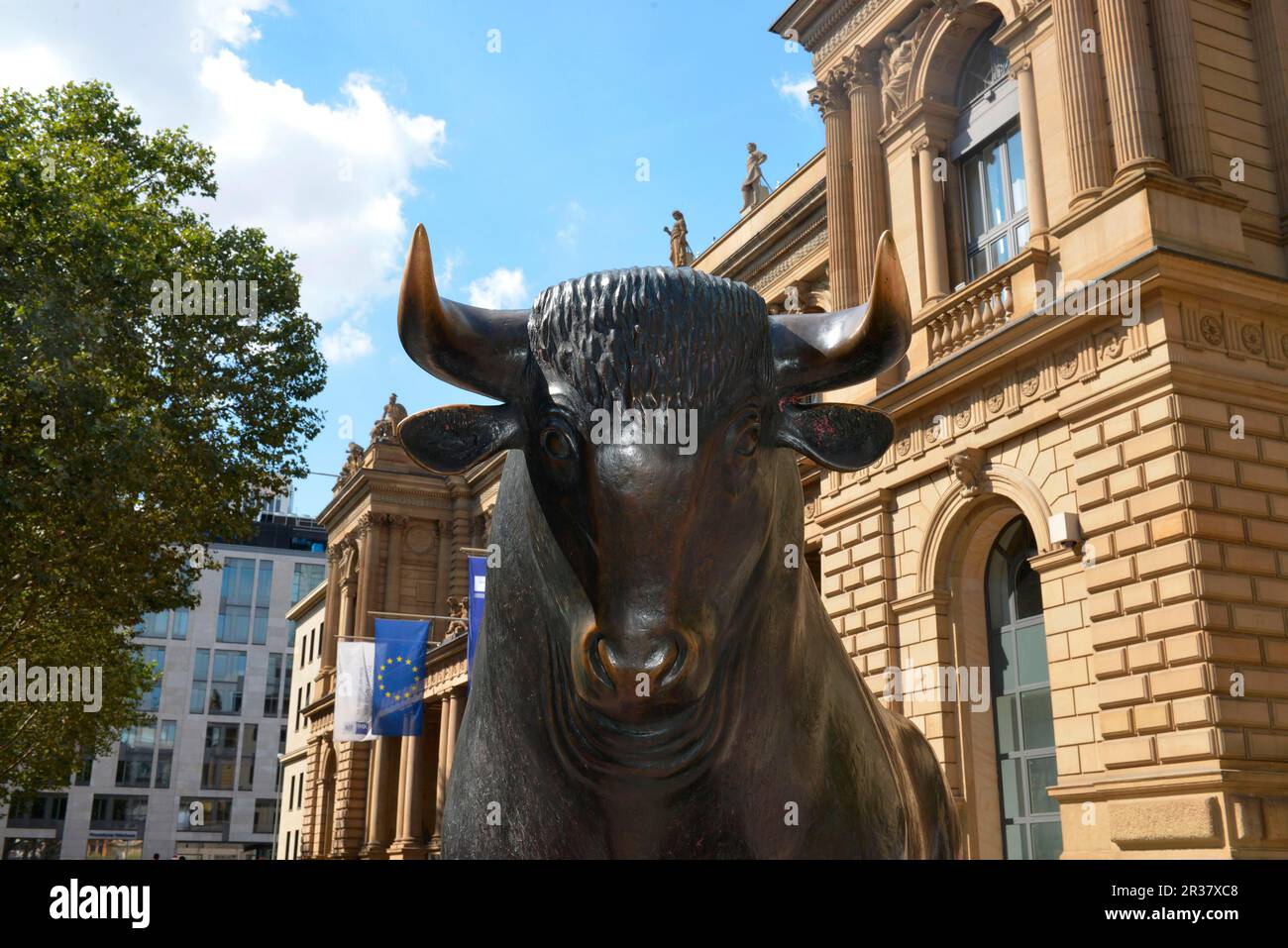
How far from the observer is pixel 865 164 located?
2233 cm

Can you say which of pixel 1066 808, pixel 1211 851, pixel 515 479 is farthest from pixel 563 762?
pixel 1066 808

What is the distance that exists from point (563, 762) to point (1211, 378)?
45.8 feet

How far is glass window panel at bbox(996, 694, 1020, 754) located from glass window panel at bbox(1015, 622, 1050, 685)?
0.47 meters

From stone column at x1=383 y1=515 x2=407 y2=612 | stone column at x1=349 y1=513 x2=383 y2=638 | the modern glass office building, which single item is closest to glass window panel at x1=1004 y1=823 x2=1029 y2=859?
stone column at x1=349 y1=513 x2=383 y2=638

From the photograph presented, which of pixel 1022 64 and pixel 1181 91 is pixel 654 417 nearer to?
pixel 1181 91

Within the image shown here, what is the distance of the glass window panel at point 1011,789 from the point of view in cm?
1678

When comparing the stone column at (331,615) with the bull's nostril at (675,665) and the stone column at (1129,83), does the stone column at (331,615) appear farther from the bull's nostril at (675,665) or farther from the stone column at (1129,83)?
the bull's nostril at (675,665)

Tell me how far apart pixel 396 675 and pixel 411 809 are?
1195cm

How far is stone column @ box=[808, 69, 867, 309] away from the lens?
22547mm

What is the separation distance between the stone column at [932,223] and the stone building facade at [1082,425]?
66mm

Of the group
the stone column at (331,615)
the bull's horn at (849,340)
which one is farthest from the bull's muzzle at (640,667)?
the stone column at (331,615)

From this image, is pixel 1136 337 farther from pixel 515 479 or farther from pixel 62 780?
pixel 62 780

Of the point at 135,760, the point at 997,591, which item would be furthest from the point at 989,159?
the point at 135,760

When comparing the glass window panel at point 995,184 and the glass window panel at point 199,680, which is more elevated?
the glass window panel at point 995,184
